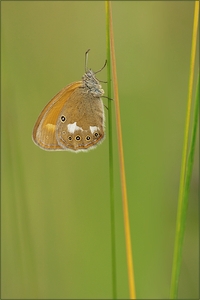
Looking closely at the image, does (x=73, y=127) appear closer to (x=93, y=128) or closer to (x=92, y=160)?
(x=93, y=128)

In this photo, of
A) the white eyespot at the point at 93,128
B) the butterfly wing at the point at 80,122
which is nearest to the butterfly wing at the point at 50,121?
the butterfly wing at the point at 80,122

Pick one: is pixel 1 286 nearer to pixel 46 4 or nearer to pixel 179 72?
pixel 179 72

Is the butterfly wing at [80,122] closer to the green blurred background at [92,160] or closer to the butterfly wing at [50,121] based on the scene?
the butterfly wing at [50,121]

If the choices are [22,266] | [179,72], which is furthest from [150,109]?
[22,266]

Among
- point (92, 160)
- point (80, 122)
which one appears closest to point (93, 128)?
point (80, 122)

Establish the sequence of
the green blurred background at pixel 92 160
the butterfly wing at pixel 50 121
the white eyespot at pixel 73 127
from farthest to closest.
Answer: the green blurred background at pixel 92 160 < the white eyespot at pixel 73 127 < the butterfly wing at pixel 50 121
